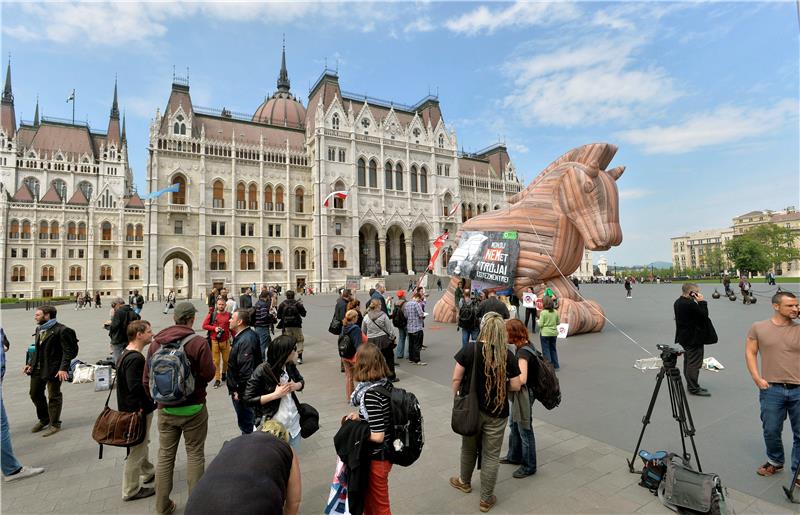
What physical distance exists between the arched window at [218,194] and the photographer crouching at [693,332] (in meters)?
43.6

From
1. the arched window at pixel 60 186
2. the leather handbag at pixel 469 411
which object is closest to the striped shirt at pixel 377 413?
the leather handbag at pixel 469 411

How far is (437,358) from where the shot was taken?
9.86 meters

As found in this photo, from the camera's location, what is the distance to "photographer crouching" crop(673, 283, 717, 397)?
6.28 metres

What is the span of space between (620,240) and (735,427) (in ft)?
25.4

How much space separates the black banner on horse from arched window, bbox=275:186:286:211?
34.5m

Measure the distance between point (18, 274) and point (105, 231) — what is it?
1057 cm

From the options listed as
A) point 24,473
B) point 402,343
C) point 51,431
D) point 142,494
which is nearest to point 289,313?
point 402,343

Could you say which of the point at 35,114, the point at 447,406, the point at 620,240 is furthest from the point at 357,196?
the point at 35,114

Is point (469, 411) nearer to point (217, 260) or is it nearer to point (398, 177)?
point (217, 260)

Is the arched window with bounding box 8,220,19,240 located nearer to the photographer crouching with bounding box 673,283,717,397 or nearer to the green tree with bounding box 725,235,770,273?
the photographer crouching with bounding box 673,283,717,397

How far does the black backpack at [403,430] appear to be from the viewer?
2869 millimetres

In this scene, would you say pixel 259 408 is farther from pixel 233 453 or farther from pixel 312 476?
pixel 233 453

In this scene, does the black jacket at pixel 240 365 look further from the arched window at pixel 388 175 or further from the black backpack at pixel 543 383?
the arched window at pixel 388 175

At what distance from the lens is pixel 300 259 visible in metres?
46.2
